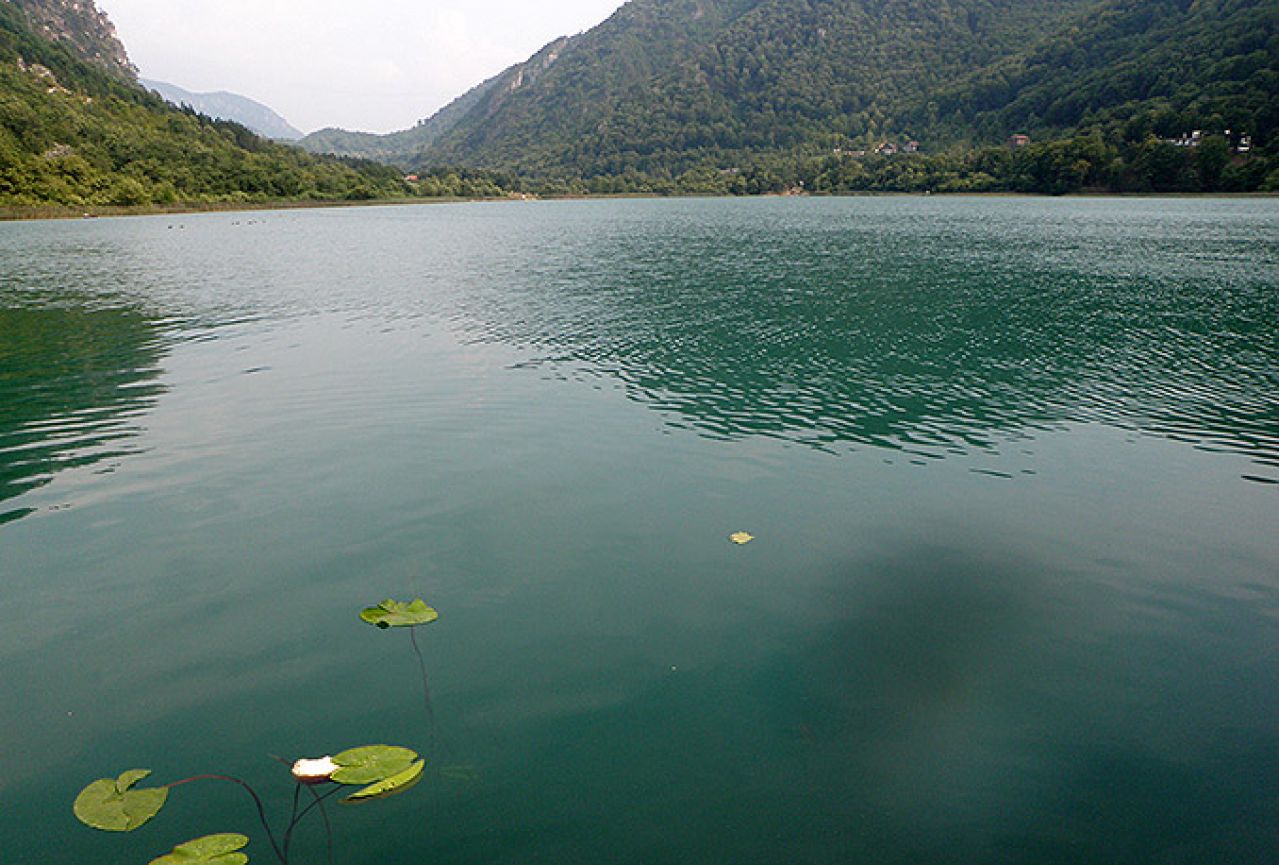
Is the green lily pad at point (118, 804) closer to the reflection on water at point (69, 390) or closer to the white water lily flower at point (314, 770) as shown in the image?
the white water lily flower at point (314, 770)

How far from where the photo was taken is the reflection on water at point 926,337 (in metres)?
18.8

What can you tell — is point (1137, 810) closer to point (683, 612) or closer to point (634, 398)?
point (683, 612)

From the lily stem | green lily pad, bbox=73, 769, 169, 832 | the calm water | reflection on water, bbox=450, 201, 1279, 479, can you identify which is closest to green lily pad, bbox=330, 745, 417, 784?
the calm water

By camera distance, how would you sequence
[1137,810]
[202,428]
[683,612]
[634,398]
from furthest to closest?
[634,398] → [202,428] → [683,612] → [1137,810]

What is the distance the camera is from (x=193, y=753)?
7.35m

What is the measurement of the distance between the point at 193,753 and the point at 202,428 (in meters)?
12.9

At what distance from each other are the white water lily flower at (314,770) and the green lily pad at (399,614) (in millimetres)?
2661

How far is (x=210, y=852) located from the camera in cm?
589

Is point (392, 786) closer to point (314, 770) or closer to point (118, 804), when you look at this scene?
point (314, 770)

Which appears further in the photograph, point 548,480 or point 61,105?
point 61,105

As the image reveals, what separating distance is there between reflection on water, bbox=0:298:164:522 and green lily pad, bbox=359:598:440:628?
871 cm

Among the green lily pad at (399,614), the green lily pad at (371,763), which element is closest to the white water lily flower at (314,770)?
the green lily pad at (371,763)

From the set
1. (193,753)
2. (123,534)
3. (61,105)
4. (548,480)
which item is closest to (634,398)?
(548,480)

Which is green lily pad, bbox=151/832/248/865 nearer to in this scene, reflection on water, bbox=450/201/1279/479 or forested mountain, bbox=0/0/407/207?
reflection on water, bbox=450/201/1279/479
